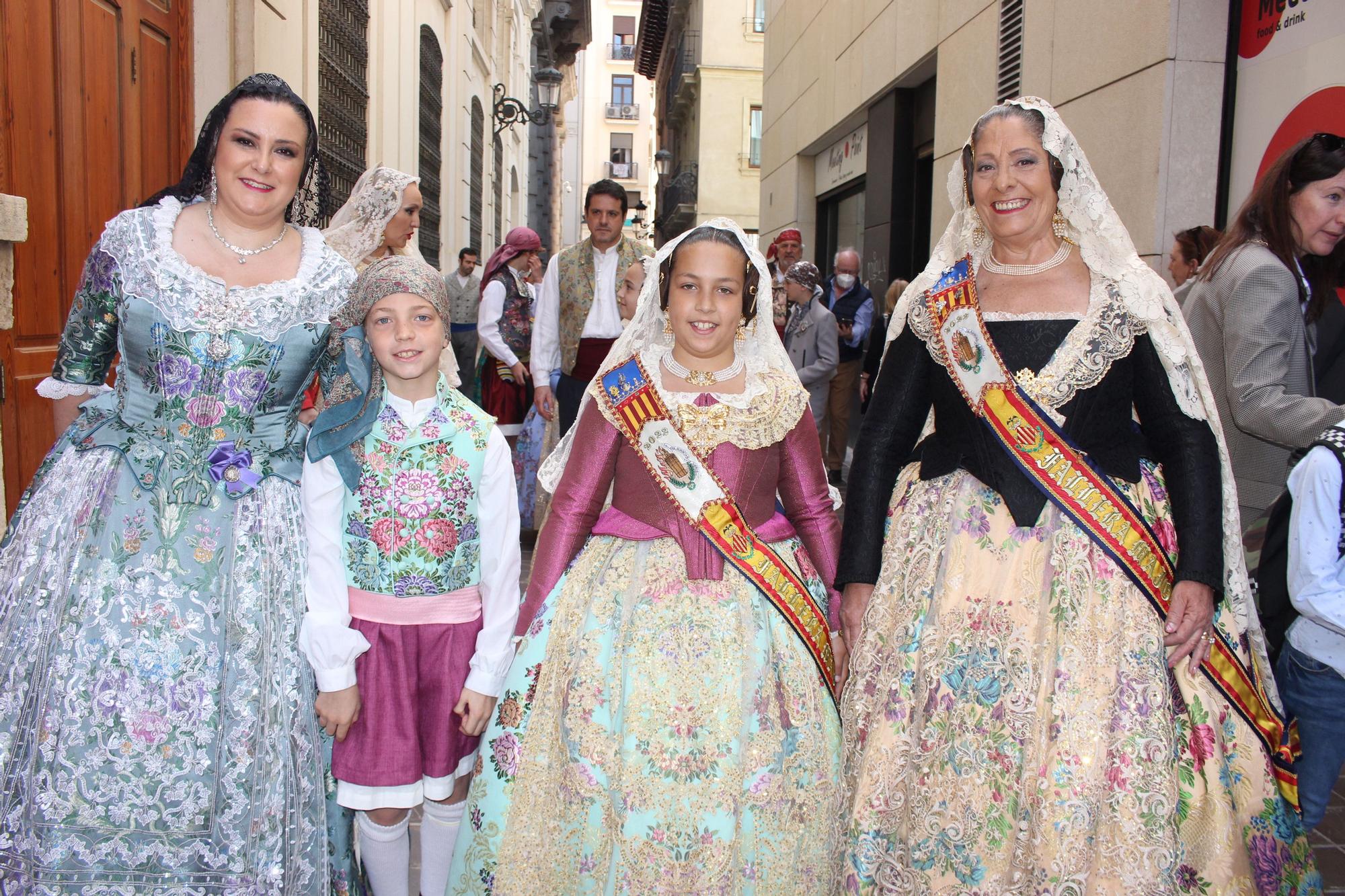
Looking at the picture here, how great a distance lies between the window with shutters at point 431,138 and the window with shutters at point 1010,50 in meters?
6.37

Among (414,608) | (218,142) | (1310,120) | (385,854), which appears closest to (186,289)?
(218,142)

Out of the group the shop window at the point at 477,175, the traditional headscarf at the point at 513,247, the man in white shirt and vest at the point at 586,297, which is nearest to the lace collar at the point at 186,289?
the man in white shirt and vest at the point at 586,297

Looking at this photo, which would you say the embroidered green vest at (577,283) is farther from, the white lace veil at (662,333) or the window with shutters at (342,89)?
the white lace veil at (662,333)

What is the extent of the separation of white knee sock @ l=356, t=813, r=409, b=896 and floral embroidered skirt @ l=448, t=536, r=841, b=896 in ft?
0.48

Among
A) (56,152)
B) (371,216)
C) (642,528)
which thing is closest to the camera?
(642,528)

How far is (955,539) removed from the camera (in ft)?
7.50

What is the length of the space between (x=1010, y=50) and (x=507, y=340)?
402 centimetres

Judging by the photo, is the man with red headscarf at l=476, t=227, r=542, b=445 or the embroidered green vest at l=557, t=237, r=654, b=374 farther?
the man with red headscarf at l=476, t=227, r=542, b=445

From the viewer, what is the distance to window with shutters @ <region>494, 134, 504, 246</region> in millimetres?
20984

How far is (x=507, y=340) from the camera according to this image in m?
6.63

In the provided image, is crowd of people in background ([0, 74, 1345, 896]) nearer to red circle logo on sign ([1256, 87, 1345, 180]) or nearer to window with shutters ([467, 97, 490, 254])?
red circle logo on sign ([1256, 87, 1345, 180])

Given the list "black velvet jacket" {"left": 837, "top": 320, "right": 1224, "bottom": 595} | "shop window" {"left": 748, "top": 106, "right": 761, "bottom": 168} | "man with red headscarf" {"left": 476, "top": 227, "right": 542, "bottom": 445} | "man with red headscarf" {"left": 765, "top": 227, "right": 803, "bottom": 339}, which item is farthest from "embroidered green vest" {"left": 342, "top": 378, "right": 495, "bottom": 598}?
"shop window" {"left": 748, "top": 106, "right": 761, "bottom": 168}

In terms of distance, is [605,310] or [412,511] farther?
[605,310]

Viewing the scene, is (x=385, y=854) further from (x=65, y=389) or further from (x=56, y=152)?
(x=56, y=152)
